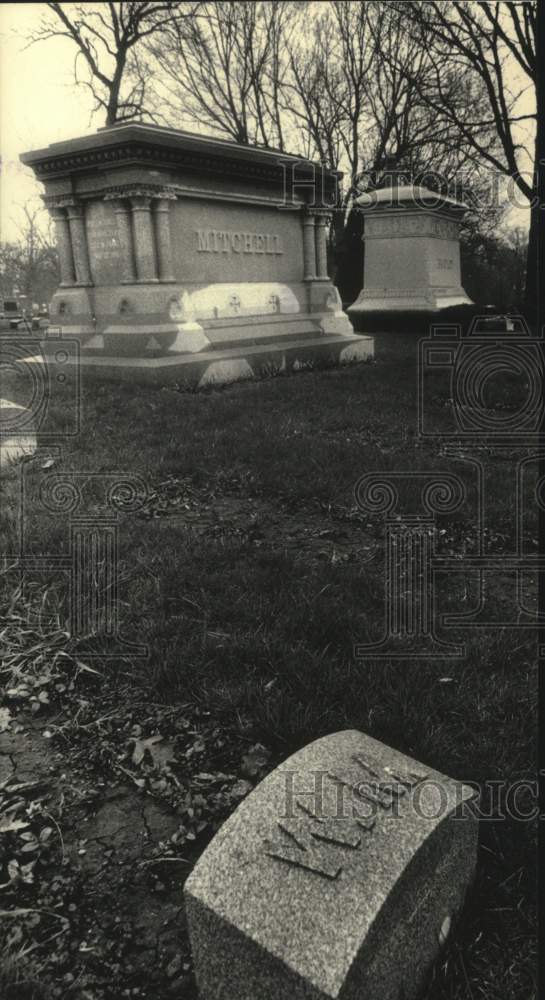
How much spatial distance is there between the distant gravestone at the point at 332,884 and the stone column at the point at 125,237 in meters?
8.99

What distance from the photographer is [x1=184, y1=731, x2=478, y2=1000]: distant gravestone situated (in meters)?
1.39

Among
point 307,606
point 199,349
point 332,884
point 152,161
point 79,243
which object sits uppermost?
point 152,161

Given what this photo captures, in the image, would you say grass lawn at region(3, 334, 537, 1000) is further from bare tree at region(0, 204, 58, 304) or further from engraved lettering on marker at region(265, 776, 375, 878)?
bare tree at region(0, 204, 58, 304)

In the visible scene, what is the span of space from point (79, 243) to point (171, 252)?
1.53 meters

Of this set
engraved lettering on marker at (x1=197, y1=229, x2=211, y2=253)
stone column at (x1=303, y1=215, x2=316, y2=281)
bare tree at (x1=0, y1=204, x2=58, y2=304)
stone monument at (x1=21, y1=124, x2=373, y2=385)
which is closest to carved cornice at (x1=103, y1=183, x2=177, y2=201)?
stone monument at (x1=21, y1=124, x2=373, y2=385)

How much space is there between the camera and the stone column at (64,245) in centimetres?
1023

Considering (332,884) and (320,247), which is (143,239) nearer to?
(320,247)

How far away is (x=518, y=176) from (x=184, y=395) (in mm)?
7115

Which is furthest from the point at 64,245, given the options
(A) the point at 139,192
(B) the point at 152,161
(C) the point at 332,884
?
(C) the point at 332,884

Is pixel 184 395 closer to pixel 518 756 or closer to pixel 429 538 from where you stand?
pixel 429 538

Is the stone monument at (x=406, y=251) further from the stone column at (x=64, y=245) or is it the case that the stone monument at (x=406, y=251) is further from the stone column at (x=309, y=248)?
the stone column at (x=64, y=245)

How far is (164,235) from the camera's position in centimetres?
951

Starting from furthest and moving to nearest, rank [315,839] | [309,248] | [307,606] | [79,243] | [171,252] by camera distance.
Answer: [309,248]
[79,243]
[171,252]
[307,606]
[315,839]

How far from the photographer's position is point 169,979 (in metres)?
1.75
